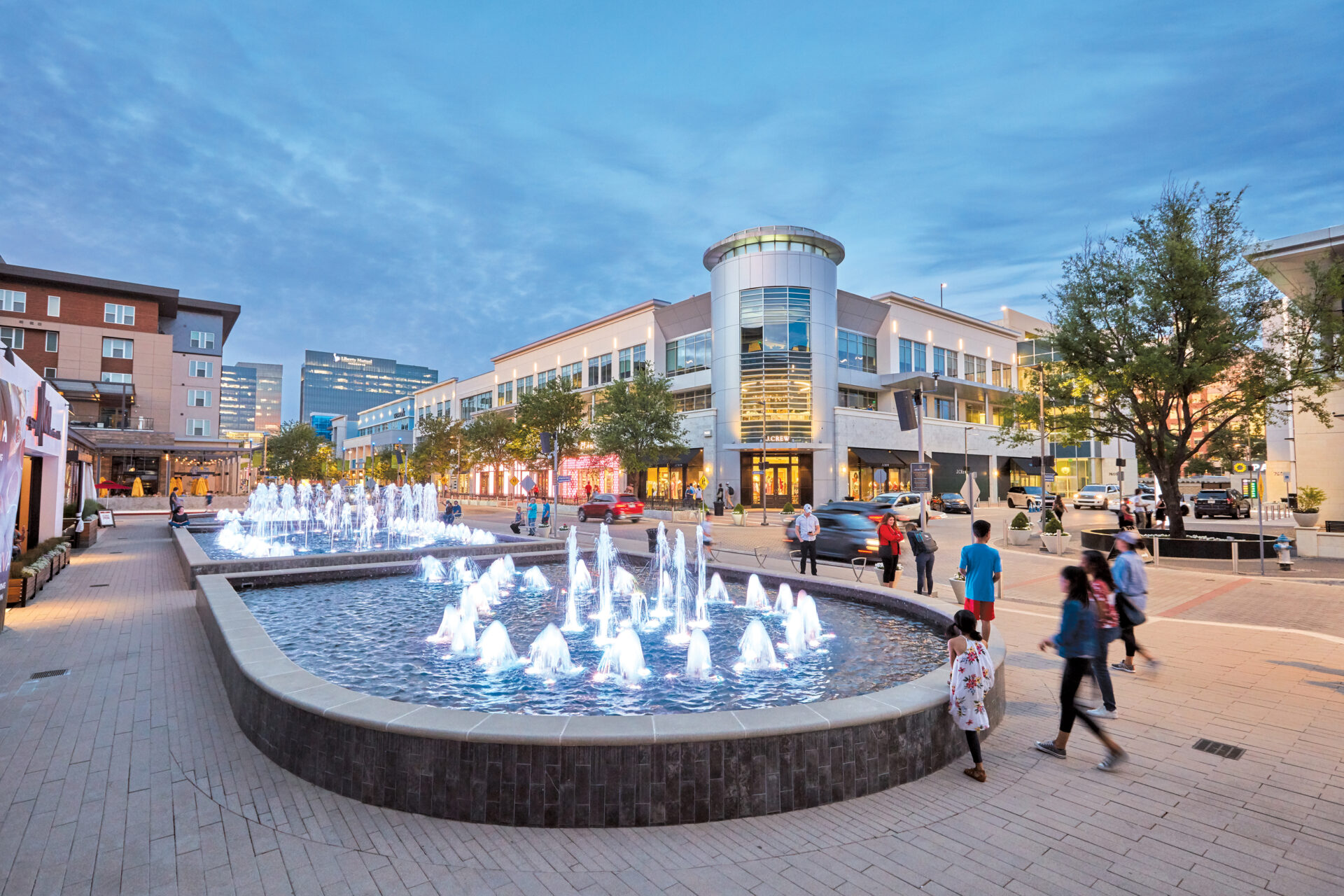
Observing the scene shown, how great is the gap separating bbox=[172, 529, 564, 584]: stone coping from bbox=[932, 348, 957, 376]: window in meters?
49.8

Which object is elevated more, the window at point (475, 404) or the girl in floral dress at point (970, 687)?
the window at point (475, 404)

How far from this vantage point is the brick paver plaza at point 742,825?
381cm

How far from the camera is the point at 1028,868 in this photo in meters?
3.94

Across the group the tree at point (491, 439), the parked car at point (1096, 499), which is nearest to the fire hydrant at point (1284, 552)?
the parked car at point (1096, 499)

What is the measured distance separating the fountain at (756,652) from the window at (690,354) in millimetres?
43863

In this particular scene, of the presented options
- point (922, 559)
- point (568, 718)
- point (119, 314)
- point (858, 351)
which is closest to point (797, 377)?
point (858, 351)

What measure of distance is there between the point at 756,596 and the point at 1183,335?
61.6ft

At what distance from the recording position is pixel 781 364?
4847 cm

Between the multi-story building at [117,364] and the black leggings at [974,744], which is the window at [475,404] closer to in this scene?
the multi-story building at [117,364]

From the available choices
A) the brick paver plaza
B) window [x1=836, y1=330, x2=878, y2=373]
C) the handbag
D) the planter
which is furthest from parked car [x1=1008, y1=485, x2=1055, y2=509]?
the brick paver plaza

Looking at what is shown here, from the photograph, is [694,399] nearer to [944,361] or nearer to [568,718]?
[944,361]

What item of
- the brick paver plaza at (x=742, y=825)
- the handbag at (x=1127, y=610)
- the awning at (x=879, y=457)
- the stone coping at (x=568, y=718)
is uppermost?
the awning at (x=879, y=457)

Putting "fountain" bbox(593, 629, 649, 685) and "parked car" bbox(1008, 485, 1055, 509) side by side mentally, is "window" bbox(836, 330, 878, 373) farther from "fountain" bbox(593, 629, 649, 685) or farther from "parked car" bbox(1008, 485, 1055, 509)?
"fountain" bbox(593, 629, 649, 685)

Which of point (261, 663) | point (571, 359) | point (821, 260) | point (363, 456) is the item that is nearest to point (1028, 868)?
point (261, 663)
